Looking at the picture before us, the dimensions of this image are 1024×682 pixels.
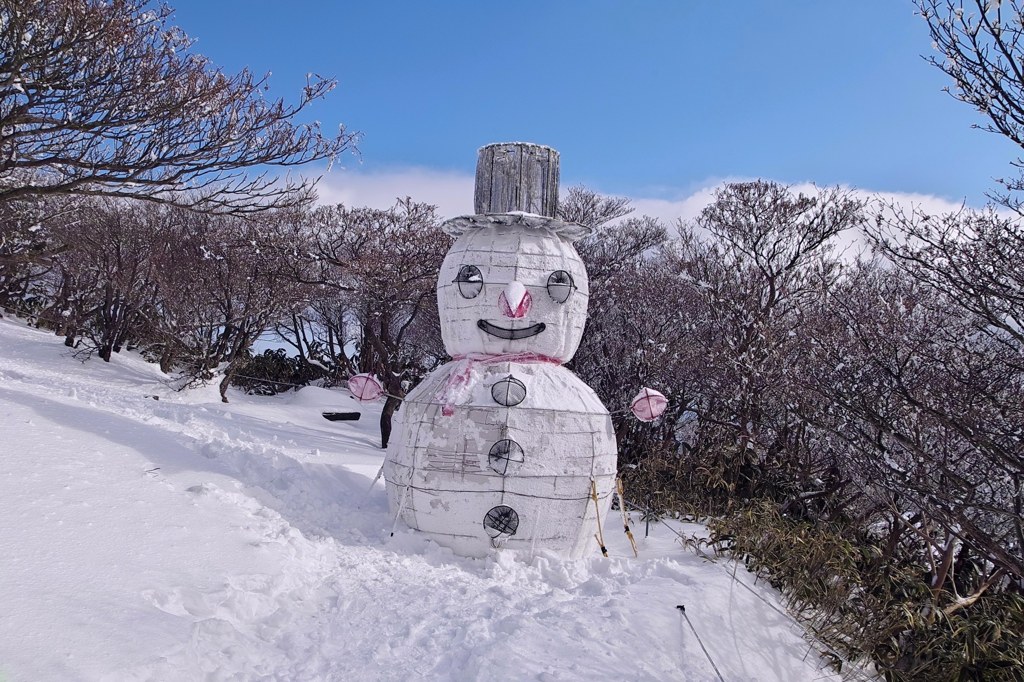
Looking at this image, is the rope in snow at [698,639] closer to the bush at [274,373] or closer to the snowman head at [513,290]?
the snowman head at [513,290]

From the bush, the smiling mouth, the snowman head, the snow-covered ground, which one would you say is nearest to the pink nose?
the snowman head

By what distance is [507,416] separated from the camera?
210 inches

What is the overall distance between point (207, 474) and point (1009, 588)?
24.1 ft

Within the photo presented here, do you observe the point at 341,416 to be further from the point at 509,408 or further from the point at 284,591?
the point at 284,591

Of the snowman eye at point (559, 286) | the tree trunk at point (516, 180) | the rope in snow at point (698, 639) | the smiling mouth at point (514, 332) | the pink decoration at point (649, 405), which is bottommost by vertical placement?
the rope in snow at point (698, 639)

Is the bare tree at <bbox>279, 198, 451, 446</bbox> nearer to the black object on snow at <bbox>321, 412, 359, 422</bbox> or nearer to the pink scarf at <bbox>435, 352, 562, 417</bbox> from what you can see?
the black object on snow at <bbox>321, 412, 359, 422</bbox>

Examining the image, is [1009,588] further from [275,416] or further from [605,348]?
[275,416]

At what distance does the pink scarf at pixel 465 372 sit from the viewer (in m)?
5.43

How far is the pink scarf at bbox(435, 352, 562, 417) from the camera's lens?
5.43m

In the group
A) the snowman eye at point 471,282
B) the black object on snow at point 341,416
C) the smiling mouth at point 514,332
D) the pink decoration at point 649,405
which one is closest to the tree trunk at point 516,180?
the snowman eye at point 471,282

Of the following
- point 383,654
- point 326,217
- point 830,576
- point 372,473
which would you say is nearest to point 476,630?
point 383,654

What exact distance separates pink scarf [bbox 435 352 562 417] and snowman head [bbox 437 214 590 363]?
0.05 meters

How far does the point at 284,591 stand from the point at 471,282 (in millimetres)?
2819

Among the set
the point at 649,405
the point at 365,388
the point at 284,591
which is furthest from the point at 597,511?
the point at 284,591
